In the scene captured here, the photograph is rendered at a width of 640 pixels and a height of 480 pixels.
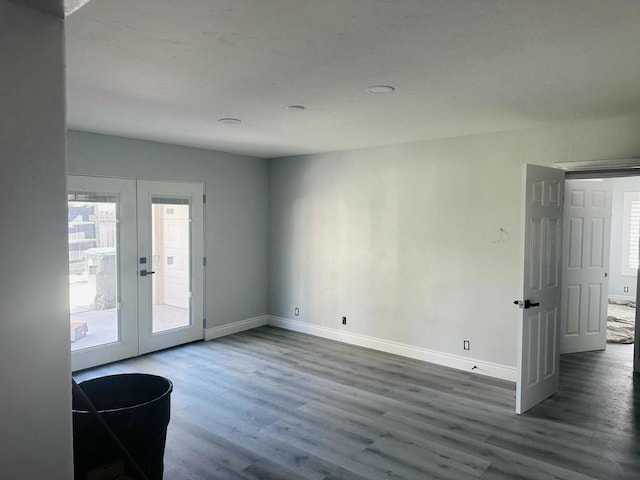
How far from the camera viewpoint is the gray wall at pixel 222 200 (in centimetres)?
487

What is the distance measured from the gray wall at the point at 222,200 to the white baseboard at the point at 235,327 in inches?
2.7

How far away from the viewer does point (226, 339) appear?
5.91m

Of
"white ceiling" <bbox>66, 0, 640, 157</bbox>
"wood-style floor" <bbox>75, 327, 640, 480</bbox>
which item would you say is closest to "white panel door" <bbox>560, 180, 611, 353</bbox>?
"wood-style floor" <bbox>75, 327, 640, 480</bbox>

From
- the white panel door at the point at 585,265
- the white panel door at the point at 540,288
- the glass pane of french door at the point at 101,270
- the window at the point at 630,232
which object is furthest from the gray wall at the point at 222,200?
the window at the point at 630,232

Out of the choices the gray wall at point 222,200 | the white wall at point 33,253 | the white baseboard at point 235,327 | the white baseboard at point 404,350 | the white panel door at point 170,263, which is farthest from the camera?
the white baseboard at point 235,327

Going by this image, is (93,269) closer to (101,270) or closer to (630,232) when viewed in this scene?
(101,270)

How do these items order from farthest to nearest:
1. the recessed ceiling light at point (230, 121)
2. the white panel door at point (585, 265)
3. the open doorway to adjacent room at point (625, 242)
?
the open doorway to adjacent room at point (625, 242) → the white panel door at point (585, 265) → the recessed ceiling light at point (230, 121)

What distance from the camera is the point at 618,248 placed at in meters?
8.62

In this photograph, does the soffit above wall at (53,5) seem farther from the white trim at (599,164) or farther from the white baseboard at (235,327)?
the white baseboard at (235,327)

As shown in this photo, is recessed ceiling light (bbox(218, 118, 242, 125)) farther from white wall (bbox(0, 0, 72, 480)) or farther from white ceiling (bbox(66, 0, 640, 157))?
white wall (bbox(0, 0, 72, 480))

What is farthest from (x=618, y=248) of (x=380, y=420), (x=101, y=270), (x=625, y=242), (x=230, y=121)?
(x=101, y=270)

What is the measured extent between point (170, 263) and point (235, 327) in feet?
4.53

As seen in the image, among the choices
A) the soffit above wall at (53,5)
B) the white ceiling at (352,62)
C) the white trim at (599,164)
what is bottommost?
the white trim at (599,164)

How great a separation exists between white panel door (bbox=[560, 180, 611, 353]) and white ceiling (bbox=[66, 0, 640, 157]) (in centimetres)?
181
